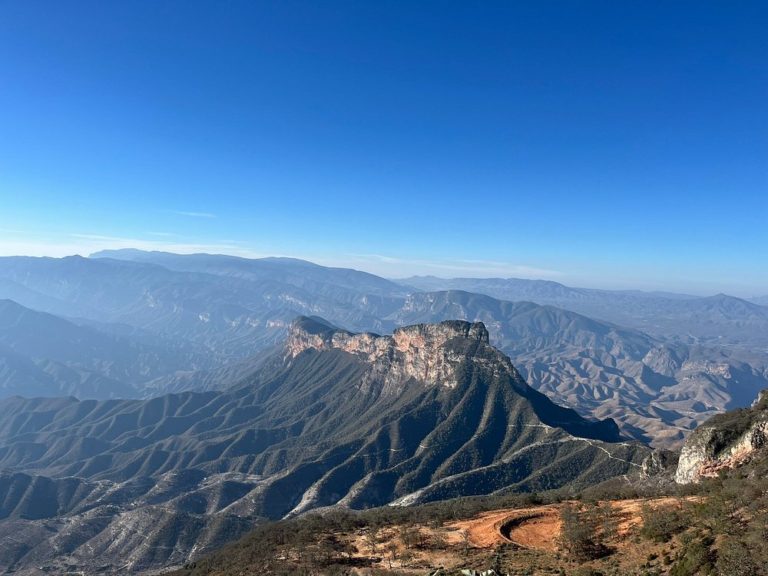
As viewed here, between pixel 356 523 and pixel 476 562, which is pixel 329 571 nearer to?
pixel 476 562

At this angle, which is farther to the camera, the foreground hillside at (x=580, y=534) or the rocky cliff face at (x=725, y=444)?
the rocky cliff face at (x=725, y=444)

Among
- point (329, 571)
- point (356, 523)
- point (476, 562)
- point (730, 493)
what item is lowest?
point (356, 523)

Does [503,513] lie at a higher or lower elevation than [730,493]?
lower

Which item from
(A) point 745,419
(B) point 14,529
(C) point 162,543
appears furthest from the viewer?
(B) point 14,529

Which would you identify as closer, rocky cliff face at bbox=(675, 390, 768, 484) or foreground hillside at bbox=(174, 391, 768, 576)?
foreground hillside at bbox=(174, 391, 768, 576)

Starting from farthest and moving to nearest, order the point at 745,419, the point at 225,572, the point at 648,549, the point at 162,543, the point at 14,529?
the point at 14,529 → the point at 162,543 → the point at 745,419 → the point at 225,572 → the point at 648,549

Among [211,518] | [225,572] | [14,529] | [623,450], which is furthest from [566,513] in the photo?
[14,529]

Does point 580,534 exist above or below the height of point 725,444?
below

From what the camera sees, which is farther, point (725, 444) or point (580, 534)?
point (725, 444)
